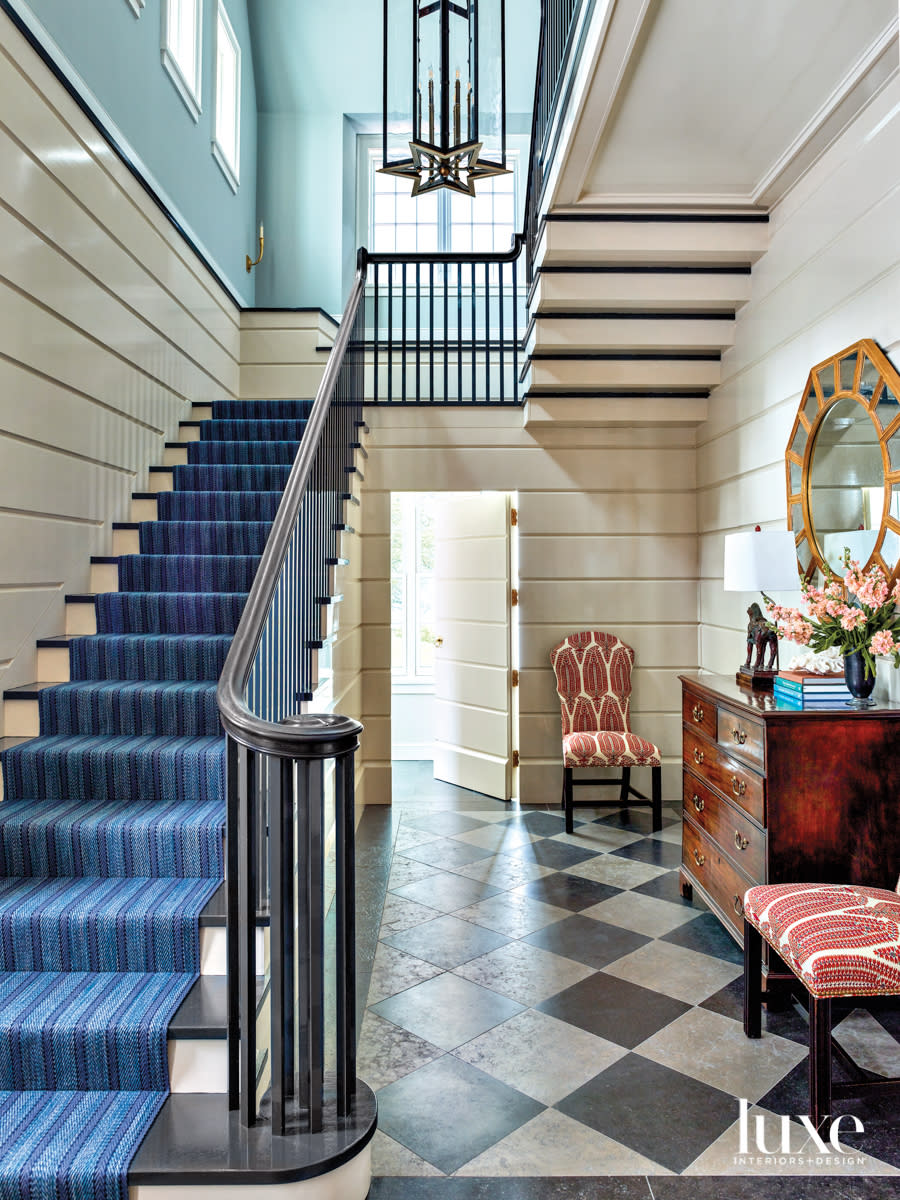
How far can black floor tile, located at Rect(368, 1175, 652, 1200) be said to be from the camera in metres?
1.89

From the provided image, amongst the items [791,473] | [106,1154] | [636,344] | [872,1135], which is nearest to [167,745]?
[106,1154]

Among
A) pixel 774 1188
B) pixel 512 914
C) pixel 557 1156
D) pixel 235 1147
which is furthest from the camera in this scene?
pixel 512 914

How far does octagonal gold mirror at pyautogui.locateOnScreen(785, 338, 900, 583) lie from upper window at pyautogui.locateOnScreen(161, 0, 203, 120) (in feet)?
14.0

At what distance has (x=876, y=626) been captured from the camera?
2645 mm

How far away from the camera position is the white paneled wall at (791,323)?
289cm

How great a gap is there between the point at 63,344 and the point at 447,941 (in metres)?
3.00

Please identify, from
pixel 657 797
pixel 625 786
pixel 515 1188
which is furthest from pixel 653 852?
pixel 515 1188

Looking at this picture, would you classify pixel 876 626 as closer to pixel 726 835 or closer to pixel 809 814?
pixel 809 814

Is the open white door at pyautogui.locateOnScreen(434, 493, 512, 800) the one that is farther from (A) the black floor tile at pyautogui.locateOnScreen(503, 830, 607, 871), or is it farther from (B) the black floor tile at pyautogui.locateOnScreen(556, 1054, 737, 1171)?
(B) the black floor tile at pyautogui.locateOnScreen(556, 1054, 737, 1171)

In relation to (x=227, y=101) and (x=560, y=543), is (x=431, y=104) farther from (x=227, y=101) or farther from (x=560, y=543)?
(x=227, y=101)

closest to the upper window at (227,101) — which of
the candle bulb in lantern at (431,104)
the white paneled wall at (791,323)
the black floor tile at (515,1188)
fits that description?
the candle bulb in lantern at (431,104)

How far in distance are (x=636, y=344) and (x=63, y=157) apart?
114 inches

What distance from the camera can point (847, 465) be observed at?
311 centimetres

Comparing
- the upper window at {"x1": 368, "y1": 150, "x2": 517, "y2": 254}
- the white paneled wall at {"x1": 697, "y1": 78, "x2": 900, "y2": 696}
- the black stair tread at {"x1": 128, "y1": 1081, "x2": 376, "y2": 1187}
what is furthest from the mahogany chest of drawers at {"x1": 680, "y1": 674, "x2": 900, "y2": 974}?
the upper window at {"x1": 368, "y1": 150, "x2": 517, "y2": 254}
